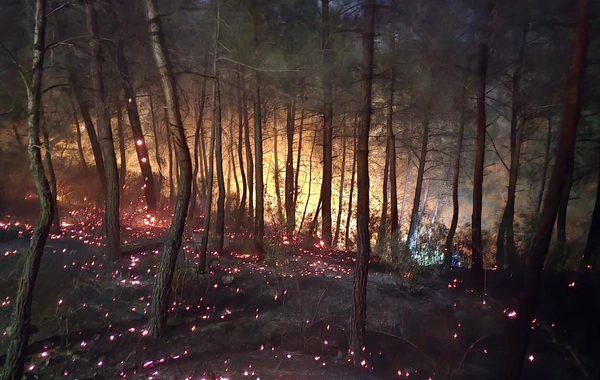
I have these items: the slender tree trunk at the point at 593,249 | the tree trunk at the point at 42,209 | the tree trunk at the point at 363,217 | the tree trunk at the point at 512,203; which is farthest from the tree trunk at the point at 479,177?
the tree trunk at the point at 42,209

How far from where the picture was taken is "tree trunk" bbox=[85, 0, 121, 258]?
10.6 m

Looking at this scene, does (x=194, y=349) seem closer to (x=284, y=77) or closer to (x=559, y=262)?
(x=284, y=77)

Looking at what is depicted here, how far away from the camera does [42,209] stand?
700 cm

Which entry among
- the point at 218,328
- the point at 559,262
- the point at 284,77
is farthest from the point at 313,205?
the point at 218,328

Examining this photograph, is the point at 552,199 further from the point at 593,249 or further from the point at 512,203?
the point at 512,203

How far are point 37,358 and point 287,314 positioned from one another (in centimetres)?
494

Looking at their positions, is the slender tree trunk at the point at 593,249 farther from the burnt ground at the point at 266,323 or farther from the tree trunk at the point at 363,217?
the tree trunk at the point at 363,217

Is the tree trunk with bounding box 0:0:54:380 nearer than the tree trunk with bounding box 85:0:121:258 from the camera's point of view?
Yes

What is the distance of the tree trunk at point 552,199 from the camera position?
6766mm

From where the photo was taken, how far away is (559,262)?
1255 cm

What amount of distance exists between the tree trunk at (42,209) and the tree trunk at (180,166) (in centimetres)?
177

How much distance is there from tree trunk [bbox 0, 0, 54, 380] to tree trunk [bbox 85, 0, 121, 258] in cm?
363

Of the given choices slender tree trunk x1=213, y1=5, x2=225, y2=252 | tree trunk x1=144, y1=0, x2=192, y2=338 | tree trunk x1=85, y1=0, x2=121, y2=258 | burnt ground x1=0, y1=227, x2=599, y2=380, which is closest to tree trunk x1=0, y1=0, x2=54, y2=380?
burnt ground x1=0, y1=227, x2=599, y2=380

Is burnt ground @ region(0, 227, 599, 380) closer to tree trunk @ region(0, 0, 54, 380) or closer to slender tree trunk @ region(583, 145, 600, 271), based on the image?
slender tree trunk @ region(583, 145, 600, 271)
